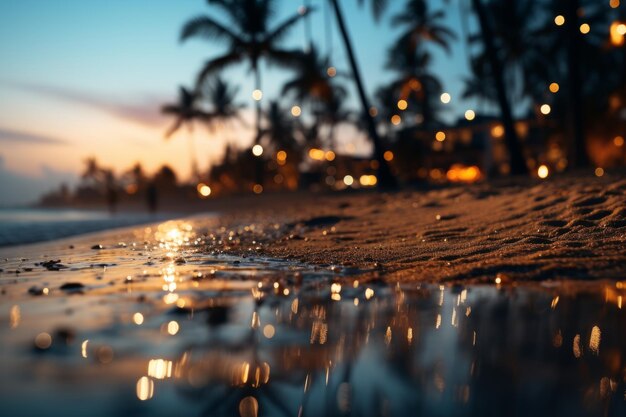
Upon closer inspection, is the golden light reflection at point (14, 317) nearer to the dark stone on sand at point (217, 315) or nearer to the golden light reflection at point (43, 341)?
the golden light reflection at point (43, 341)

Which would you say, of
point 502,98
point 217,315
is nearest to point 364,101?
point 502,98

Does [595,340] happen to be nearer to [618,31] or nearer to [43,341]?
[43,341]

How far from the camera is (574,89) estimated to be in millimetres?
13078

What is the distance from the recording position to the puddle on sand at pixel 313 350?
149cm

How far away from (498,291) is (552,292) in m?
0.28

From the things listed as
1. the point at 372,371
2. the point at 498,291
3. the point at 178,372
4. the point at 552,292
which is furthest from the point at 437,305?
the point at 178,372

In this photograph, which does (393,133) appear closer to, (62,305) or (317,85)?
(317,85)

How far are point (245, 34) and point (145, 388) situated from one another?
2348cm

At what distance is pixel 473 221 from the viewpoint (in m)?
5.85

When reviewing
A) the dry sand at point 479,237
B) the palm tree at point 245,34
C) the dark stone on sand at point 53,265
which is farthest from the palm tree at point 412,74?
the dark stone on sand at point 53,265

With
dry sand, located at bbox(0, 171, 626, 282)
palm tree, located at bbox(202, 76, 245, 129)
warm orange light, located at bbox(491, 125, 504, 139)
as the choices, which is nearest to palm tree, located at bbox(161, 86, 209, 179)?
palm tree, located at bbox(202, 76, 245, 129)

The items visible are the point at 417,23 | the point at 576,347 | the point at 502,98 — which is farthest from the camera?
the point at 417,23

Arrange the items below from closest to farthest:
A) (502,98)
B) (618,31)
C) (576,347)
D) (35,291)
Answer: (576,347) < (35,291) < (502,98) < (618,31)

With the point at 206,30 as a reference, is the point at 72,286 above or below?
below
